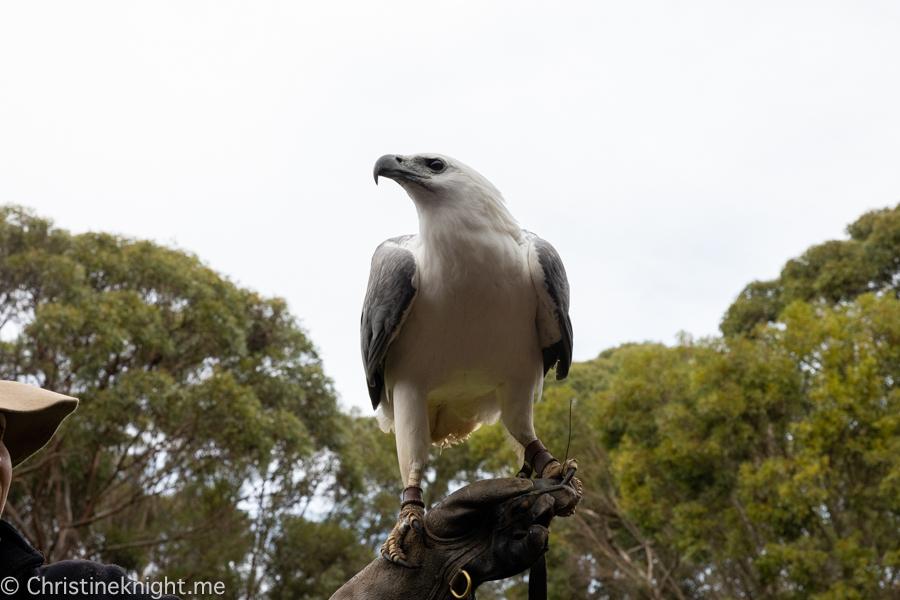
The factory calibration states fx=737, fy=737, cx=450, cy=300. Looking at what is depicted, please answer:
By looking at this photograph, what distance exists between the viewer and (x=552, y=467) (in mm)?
3145

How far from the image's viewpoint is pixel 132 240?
13.0 metres

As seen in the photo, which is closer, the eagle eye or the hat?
the hat

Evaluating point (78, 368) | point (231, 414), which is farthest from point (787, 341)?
point (78, 368)

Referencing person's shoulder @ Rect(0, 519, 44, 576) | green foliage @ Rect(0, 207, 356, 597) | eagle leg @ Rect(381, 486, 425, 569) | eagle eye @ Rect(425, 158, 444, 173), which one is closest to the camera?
person's shoulder @ Rect(0, 519, 44, 576)

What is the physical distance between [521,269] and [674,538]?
11.8m

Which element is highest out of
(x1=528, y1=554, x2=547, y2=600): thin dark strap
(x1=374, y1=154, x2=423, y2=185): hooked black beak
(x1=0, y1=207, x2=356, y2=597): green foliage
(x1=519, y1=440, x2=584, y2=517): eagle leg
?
(x1=0, y1=207, x2=356, y2=597): green foliage

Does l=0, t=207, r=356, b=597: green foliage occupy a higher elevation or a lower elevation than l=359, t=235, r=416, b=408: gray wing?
higher

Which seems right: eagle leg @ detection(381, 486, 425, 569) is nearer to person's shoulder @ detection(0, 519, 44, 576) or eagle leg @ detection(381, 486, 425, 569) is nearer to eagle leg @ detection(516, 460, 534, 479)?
eagle leg @ detection(516, 460, 534, 479)

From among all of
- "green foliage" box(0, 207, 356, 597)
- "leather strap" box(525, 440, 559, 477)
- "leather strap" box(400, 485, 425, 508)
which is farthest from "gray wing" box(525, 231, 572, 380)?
"green foliage" box(0, 207, 356, 597)

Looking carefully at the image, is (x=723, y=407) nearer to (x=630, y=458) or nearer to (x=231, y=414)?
(x=630, y=458)

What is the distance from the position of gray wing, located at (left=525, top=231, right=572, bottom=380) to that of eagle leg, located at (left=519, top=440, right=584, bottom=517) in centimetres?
43

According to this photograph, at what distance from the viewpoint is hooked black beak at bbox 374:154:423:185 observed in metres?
3.11

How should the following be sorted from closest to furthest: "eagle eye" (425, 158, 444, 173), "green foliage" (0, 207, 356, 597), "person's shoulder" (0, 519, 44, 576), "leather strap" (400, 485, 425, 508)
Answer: "person's shoulder" (0, 519, 44, 576) → "leather strap" (400, 485, 425, 508) → "eagle eye" (425, 158, 444, 173) → "green foliage" (0, 207, 356, 597)

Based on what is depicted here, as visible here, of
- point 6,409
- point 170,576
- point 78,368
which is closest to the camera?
point 6,409
